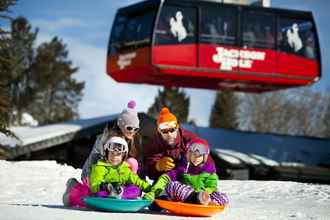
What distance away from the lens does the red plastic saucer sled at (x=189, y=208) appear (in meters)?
7.52

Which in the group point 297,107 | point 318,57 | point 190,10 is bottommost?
point 297,107

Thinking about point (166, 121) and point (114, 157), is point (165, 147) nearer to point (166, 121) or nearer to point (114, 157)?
point (166, 121)

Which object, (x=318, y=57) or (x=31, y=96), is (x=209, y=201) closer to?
(x=318, y=57)

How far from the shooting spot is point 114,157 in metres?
7.62

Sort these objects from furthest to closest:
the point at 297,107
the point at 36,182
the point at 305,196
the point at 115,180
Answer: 1. the point at 297,107
2. the point at 36,182
3. the point at 305,196
4. the point at 115,180

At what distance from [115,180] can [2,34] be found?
12898mm

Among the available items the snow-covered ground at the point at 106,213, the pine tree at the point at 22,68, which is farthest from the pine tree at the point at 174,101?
the snow-covered ground at the point at 106,213

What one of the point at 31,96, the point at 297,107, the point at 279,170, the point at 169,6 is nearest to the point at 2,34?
the point at 169,6

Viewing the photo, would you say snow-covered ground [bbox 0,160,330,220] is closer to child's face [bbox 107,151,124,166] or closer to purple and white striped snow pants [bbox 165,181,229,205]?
purple and white striped snow pants [bbox 165,181,229,205]

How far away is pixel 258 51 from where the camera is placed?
23.1m

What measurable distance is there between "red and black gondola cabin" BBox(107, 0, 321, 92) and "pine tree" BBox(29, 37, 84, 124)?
35656 mm

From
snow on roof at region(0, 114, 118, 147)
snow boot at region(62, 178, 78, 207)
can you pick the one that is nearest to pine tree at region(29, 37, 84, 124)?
snow on roof at region(0, 114, 118, 147)

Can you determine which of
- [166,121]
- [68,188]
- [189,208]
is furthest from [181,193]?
[68,188]

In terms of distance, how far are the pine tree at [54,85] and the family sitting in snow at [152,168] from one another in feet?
164
